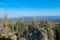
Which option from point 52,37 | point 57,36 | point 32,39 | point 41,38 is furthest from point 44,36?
point 57,36

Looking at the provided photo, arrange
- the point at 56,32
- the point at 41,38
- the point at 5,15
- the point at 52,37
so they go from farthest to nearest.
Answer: the point at 5,15 → the point at 56,32 → the point at 52,37 → the point at 41,38

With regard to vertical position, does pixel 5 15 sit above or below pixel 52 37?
above

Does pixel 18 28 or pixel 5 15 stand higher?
pixel 5 15

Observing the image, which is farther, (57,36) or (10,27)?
(10,27)

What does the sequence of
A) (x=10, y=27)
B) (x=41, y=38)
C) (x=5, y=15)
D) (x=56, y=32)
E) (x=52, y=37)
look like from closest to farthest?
(x=41, y=38)
(x=52, y=37)
(x=56, y=32)
(x=5, y=15)
(x=10, y=27)

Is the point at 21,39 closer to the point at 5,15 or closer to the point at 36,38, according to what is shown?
the point at 36,38

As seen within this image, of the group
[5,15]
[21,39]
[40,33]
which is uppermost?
[5,15]

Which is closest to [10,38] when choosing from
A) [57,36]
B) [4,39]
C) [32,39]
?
[4,39]

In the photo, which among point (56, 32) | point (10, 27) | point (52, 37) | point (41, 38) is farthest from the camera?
point (10, 27)

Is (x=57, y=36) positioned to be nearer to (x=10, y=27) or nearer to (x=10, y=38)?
(x=10, y=38)
